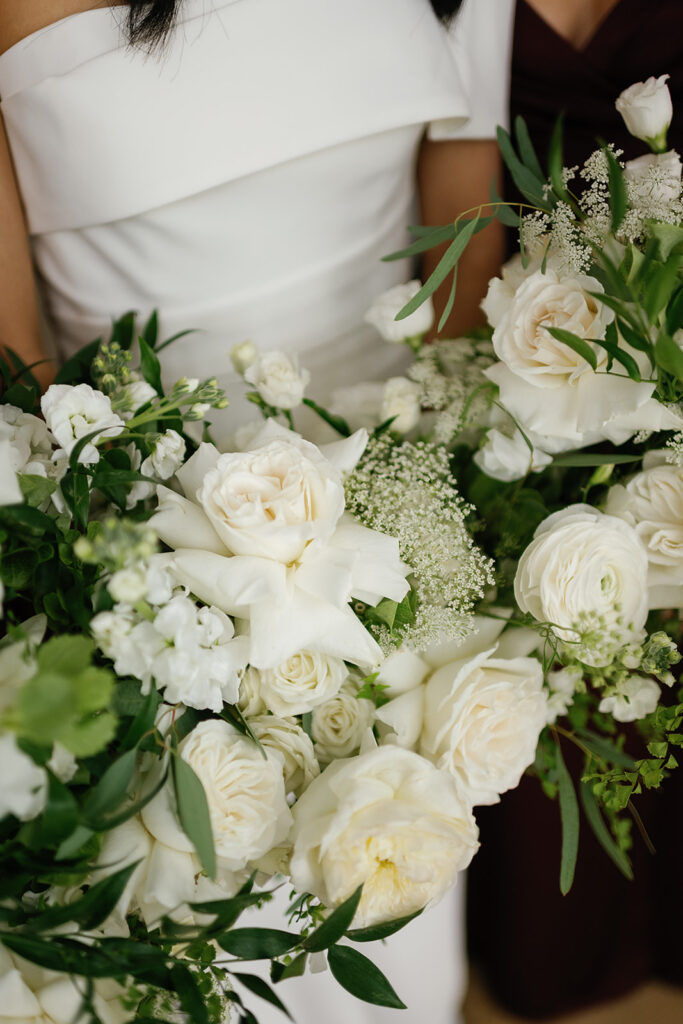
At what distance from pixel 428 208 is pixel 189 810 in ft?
2.49

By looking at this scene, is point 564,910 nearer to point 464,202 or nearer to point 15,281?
point 464,202

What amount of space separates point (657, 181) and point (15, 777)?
1.89 ft

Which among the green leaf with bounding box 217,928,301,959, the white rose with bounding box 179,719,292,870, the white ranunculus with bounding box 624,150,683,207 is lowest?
the green leaf with bounding box 217,928,301,959

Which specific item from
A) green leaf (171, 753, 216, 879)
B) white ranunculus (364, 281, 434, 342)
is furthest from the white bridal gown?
green leaf (171, 753, 216, 879)

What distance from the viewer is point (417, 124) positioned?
32.9 inches

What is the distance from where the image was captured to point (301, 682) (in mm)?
531

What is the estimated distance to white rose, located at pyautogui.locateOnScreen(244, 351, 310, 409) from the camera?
2.19 ft

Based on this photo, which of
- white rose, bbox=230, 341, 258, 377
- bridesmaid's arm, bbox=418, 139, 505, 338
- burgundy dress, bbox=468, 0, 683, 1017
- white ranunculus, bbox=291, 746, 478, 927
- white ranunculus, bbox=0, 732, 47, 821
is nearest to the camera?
white ranunculus, bbox=0, 732, 47, 821

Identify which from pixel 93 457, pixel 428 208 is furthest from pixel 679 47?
pixel 93 457

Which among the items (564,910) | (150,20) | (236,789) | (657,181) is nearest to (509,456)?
(657,181)

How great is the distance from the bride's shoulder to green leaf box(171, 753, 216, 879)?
2.09 feet

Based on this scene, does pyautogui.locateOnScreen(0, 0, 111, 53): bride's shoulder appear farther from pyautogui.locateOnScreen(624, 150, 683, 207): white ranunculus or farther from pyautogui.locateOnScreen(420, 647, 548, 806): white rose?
pyautogui.locateOnScreen(420, 647, 548, 806): white rose

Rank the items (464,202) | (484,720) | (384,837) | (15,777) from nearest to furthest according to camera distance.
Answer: (15,777), (384,837), (484,720), (464,202)

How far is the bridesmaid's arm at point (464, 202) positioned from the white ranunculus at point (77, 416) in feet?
1.72
